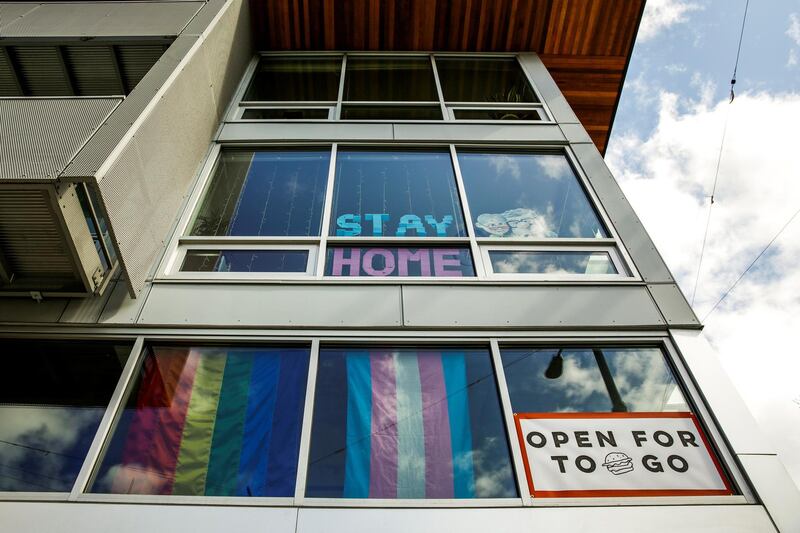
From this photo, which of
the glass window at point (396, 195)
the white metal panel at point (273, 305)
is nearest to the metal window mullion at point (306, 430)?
the white metal panel at point (273, 305)

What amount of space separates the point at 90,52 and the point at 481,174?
5885 millimetres

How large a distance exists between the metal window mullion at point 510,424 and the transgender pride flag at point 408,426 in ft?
0.97

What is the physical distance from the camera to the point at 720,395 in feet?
14.8

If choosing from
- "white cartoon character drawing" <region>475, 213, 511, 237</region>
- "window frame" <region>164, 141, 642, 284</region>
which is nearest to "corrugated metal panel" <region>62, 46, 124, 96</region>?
"window frame" <region>164, 141, 642, 284</region>

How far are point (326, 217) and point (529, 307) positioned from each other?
257cm

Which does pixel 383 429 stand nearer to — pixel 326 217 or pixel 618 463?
pixel 618 463

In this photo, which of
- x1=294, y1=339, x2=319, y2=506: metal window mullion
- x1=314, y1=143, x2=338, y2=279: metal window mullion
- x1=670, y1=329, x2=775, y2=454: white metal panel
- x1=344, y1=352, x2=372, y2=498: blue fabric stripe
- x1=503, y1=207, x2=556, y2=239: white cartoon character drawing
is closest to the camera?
x1=294, y1=339, x2=319, y2=506: metal window mullion

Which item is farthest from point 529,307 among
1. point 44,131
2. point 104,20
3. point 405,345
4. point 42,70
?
point 42,70

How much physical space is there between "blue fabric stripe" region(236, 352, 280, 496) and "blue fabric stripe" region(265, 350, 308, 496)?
4 cm

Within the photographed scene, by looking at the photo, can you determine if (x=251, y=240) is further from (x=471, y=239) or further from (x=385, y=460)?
(x=385, y=460)

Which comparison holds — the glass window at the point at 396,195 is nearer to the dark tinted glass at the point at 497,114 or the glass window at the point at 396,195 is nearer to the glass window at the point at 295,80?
the dark tinted glass at the point at 497,114

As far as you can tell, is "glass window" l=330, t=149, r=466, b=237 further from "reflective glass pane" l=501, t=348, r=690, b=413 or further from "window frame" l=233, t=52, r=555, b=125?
"reflective glass pane" l=501, t=348, r=690, b=413

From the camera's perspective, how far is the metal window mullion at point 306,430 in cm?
387

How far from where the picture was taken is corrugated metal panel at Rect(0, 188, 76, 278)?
4.35 meters
